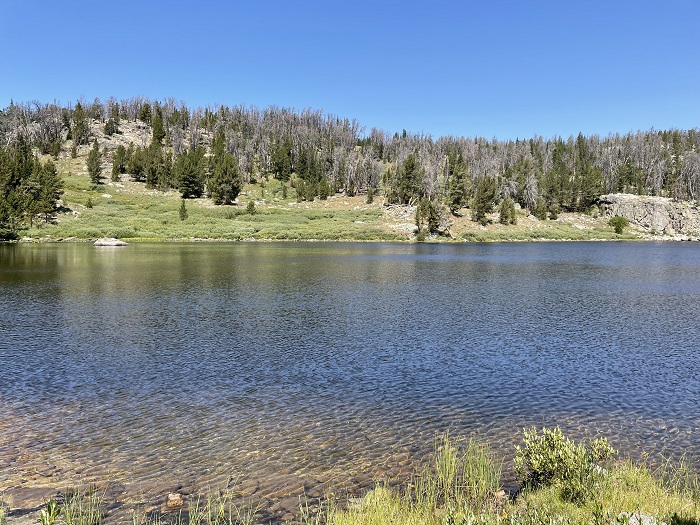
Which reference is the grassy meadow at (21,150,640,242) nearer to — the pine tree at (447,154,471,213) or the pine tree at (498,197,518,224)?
the pine tree at (498,197,518,224)

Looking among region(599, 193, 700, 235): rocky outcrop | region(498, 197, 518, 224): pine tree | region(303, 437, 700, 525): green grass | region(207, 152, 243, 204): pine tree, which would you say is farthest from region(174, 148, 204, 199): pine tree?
region(303, 437, 700, 525): green grass

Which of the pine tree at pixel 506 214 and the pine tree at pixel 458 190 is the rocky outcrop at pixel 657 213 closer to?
the pine tree at pixel 506 214

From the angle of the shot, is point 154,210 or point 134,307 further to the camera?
point 154,210

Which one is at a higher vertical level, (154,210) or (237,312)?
(154,210)

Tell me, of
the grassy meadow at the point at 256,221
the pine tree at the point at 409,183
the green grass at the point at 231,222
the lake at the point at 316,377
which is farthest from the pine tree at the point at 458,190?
the lake at the point at 316,377

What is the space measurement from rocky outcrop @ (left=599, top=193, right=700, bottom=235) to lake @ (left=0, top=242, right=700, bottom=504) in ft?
486

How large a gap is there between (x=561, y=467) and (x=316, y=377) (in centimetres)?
976

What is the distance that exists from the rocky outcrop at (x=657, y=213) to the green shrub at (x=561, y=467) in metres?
180

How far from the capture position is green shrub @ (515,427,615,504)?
8508mm

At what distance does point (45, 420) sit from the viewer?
12938 mm

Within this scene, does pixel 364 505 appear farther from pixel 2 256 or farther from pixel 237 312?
pixel 2 256

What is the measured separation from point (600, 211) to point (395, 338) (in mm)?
174197

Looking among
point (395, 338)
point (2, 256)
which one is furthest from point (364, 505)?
point (2, 256)

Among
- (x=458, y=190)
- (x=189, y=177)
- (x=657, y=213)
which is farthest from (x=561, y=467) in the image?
(x=657, y=213)
